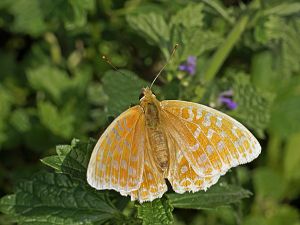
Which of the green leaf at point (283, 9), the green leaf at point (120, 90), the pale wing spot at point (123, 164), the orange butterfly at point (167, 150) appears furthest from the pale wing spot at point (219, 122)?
the green leaf at point (283, 9)

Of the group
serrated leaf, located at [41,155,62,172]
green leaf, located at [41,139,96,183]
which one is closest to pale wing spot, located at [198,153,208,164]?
green leaf, located at [41,139,96,183]

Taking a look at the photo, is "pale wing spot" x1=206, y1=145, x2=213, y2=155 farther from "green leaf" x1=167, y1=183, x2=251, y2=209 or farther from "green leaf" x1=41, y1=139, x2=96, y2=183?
"green leaf" x1=41, y1=139, x2=96, y2=183

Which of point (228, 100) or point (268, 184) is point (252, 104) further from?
point (268, 184)

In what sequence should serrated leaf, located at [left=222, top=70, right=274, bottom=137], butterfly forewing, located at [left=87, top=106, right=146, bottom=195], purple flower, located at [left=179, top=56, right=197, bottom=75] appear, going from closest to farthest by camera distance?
butterfly forewing, located at [left=87, top=106, right=146, bottom=195] → purple flower, located at [left=179, top=56, right=197, bottom=75] → serrated leaf, located at [left=222, top=70, right=274, bottom=137]

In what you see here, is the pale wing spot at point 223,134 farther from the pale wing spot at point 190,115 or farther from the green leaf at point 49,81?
the green leaf at point 49,81

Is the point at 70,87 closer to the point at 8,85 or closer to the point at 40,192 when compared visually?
the point at 8,85

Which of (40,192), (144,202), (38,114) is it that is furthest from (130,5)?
(144,202)
